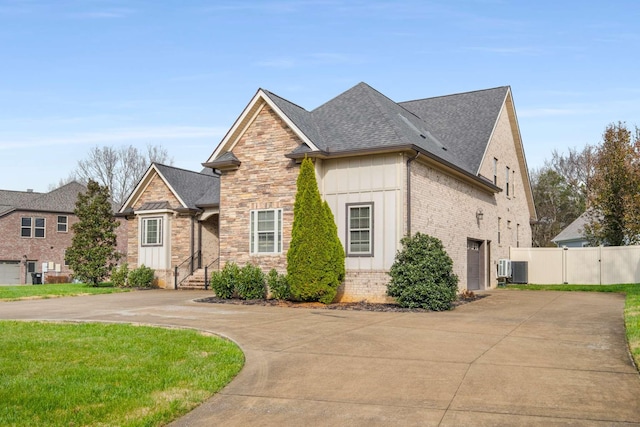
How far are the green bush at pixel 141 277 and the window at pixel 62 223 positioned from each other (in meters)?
24.7

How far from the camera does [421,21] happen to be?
44.2 feet

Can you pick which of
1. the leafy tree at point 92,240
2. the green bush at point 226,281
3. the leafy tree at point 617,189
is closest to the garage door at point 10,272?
the leafy tree at point 92,240

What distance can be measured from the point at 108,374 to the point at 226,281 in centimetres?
1158

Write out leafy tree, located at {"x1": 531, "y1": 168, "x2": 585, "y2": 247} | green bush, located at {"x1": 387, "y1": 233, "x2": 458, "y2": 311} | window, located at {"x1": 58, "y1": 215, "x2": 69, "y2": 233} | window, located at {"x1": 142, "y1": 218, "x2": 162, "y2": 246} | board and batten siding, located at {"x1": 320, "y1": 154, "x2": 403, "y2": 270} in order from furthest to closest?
leafy tree, located at {"x1": 531, "y1": 168, "x2": 585, "y2": 247} < window, located at {"x1": 58, "y1": 215, "x2": 69, "y2": 233} < window, located at {"x1": 142, "y1": 218, "x2": 162, "y2": 246} < board and batten siding, located at {"x1": 320, "y1": 154, "x2": 403, "y2": 270} < green bush, located at {"x1": 387, "y1": 233, "x2": 458, "y2": 311}

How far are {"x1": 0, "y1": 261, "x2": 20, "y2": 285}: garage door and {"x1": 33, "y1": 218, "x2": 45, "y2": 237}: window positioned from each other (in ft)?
8.54

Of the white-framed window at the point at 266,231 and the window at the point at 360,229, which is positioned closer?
the window at the point at 360,229

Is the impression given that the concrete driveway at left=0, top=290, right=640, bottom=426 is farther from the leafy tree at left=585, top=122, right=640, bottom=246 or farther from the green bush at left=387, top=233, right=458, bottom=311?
the leafy tree at left=585, top=122, right=640, bottom=246

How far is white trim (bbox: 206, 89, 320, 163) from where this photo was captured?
19.0 metres

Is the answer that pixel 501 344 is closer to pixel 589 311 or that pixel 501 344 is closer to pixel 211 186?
pixel 589 311

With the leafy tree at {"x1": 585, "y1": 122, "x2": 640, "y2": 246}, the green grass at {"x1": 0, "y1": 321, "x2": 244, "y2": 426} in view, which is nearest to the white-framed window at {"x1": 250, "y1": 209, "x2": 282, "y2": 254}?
the green grass at {"x1": 0, "y1": 321, "x2": 244, "y2": 426}

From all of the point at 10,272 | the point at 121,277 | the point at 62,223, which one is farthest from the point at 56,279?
the point at 121,277

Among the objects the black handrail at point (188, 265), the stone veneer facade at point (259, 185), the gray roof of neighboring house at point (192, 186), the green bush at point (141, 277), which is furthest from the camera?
the gray roof of neighboring house at point (192, 186)

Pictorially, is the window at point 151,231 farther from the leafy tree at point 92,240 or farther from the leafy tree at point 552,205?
the leafy tree at point 552,205

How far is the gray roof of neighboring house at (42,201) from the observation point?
4653cm
